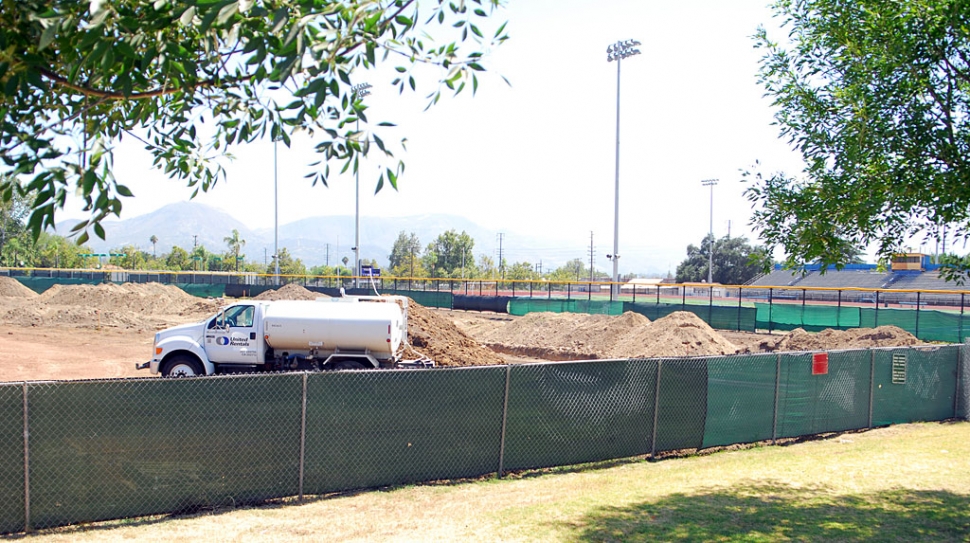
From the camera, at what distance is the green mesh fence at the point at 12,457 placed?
25.5 ft

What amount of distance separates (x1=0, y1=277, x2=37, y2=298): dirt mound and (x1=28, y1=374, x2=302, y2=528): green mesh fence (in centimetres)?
5403

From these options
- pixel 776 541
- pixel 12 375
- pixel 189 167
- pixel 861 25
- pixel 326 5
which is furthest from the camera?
pixel 12 375

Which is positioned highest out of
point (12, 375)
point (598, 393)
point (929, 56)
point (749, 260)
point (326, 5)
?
point (929, 56)

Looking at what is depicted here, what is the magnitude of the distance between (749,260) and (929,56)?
326 cm

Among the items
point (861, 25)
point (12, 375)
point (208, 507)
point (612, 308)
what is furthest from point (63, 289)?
point (861, 25)

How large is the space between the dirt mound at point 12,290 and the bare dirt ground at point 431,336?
1.18m

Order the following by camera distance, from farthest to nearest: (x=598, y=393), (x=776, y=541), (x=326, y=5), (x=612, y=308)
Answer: (x=612, y=308) < (x=598, y=393) < (x=776, y=541) < (x=326, y=5)

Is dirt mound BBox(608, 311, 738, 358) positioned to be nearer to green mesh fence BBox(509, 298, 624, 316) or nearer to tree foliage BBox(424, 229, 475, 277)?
green mesh fence BBox(509, 298, 624, 316)

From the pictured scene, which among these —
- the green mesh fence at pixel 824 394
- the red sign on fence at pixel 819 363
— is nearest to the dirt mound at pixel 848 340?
the green mesh fence at pixel 824 394

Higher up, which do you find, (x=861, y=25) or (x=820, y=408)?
(x=861, y=25)

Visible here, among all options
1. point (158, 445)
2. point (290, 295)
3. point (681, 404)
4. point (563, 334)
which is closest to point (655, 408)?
point (681, 404)

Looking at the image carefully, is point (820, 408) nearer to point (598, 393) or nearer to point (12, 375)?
point (598, 393)

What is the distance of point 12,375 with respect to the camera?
2348cm

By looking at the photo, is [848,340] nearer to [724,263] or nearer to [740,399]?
[740,399]
